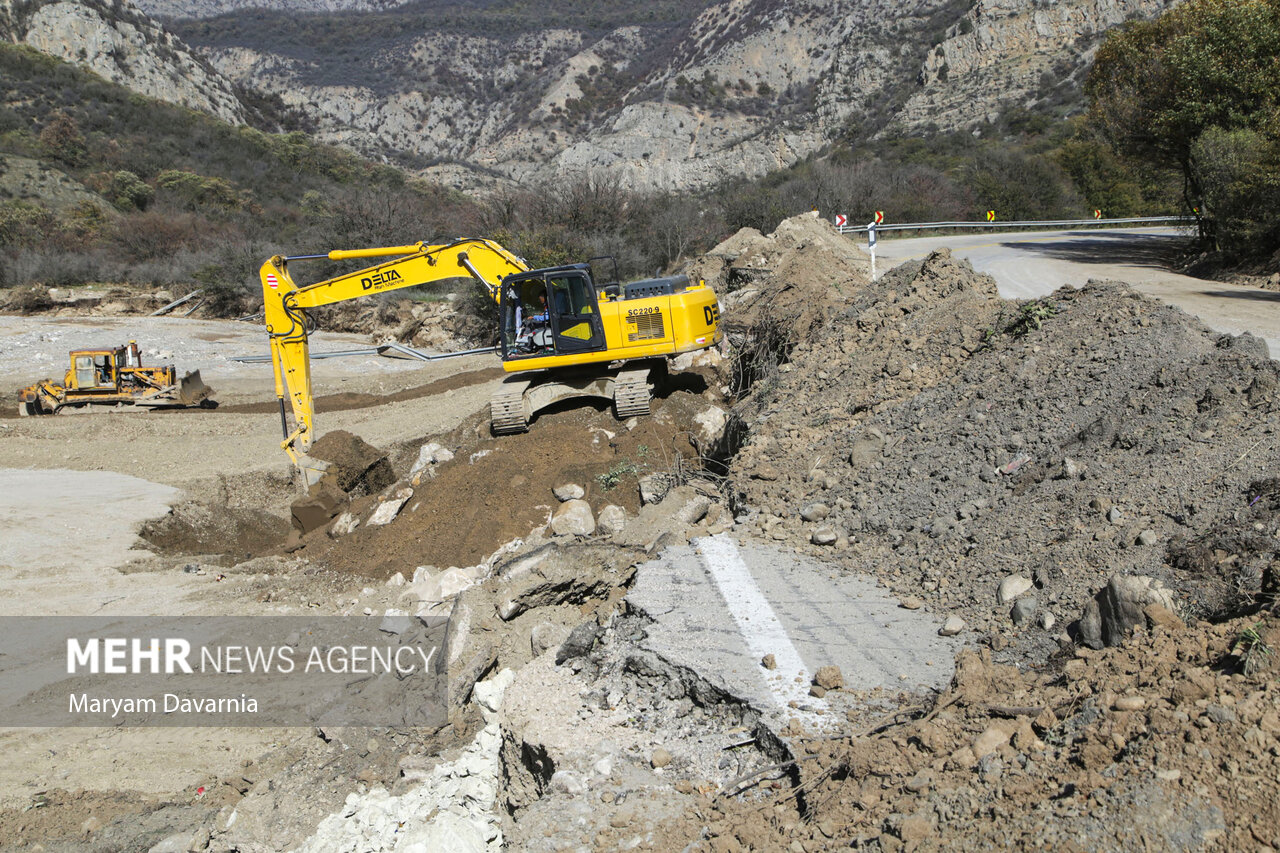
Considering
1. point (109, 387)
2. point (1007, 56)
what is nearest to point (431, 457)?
point (109, 387)

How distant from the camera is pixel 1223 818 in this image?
2.87 m

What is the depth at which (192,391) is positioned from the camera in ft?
62.7

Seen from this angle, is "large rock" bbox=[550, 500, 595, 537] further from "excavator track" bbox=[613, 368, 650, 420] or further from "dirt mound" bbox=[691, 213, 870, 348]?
"dirt mound" bbox=[691, 213, 870, 348]

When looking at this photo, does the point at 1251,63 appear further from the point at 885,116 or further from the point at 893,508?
the point at 885,116

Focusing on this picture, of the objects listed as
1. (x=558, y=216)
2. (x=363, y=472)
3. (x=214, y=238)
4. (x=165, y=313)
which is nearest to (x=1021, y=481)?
(x=363, y=472)

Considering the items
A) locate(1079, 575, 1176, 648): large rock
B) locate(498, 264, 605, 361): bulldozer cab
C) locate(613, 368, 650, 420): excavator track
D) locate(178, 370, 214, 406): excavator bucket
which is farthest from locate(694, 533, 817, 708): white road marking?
locate(178, 370, 214, 406): excavator bucket

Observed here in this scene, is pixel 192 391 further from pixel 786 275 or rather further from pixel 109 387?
pixel 786 275

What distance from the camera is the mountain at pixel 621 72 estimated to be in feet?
208

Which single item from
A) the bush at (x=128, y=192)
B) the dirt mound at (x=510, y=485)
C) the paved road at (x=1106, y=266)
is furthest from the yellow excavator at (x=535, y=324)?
the bush at (x=128, y=192)

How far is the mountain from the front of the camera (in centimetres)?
6347

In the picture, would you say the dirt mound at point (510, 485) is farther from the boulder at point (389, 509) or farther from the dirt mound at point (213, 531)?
the dirt mound at point (213, 531)

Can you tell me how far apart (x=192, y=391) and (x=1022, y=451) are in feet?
59.1

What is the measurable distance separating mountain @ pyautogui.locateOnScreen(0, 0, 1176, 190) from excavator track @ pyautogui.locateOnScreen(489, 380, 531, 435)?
36082 mm

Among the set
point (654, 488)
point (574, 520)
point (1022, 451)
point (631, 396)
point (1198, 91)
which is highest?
point (1198, 91)
